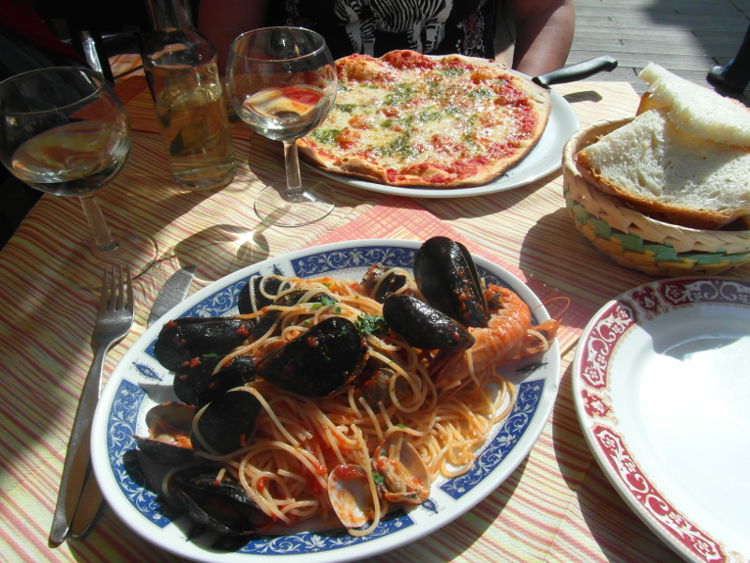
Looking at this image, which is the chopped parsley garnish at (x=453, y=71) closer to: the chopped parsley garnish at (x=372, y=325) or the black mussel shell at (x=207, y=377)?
the chopped parsley garnish at (x=372, y=325)

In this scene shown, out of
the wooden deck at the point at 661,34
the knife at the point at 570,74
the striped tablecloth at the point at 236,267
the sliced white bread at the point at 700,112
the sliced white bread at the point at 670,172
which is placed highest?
the sliced white bread at the point at 700,112

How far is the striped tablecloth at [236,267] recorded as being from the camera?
57.1 inches

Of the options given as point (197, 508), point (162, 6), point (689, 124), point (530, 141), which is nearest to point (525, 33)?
point (530, 141)

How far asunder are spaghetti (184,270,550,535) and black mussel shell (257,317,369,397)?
7 cm

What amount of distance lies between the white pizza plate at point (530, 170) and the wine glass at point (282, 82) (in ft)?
1.34

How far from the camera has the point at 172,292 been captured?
7.01 ft

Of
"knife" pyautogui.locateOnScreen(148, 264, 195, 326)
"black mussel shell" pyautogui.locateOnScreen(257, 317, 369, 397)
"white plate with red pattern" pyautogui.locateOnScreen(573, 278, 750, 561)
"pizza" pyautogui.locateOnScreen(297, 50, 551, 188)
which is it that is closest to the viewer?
"white plate with red pattern" pyautogui.locateOnScreen(573, 278, 750, 561)

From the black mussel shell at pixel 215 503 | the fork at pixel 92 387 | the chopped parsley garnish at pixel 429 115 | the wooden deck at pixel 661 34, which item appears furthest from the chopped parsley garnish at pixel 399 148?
the wooden deck at pixel 661 34

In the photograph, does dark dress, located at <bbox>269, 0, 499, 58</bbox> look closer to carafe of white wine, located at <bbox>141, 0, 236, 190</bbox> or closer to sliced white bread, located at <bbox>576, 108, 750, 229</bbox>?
carafe of white wine, located at <bbox>141, 0, 236, 190</bbox>

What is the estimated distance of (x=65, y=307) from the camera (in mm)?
2152

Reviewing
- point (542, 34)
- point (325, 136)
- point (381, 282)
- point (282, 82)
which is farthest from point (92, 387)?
point (542, 34)

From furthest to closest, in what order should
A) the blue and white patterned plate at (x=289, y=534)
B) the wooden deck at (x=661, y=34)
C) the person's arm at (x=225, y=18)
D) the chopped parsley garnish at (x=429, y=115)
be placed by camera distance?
the wooden deck at (x=661, y=34)
the person's arm at (x=225, y=18)
the chopped parsley garnish at (x=429, y=115)
the blue and white patterned plate at (x=289, y=534)

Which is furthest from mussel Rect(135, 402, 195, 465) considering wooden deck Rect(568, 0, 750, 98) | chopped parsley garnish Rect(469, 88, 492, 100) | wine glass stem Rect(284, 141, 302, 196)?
wooden deck Rect(568, 0, 750, 98)

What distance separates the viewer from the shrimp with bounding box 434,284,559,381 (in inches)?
66.5
